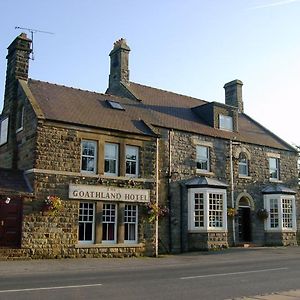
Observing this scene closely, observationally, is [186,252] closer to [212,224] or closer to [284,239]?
[212,224]

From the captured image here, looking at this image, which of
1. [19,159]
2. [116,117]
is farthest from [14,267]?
[116,117]

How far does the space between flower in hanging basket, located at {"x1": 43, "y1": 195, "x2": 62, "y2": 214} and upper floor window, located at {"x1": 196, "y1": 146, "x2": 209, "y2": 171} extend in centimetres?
1008

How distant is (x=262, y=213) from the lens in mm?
29438

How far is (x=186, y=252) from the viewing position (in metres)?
25.2

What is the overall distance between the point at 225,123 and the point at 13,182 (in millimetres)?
15475

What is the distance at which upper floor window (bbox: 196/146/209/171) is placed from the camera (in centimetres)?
2725

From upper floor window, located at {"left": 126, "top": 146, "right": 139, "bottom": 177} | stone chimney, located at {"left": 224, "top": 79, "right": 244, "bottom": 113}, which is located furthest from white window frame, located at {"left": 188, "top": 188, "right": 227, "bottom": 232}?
stone chimney, located at {"left": 224, "top": 79, "right": 244, "bottom": 113}

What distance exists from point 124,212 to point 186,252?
4.88 m

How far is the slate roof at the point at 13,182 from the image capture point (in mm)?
19453

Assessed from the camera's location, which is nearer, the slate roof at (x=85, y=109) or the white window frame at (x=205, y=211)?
the slate roof at (x=85, y=109)

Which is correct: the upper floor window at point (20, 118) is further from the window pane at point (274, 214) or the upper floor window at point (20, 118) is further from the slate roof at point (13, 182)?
the window pane at point (274, 214)

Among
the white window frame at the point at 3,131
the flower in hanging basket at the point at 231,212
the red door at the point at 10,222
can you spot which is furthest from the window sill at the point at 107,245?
the white window frame at the point at 3,131

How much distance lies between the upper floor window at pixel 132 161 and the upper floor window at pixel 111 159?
675 millimetres

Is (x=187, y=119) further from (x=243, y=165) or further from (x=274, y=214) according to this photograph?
(x=274, y=214)
